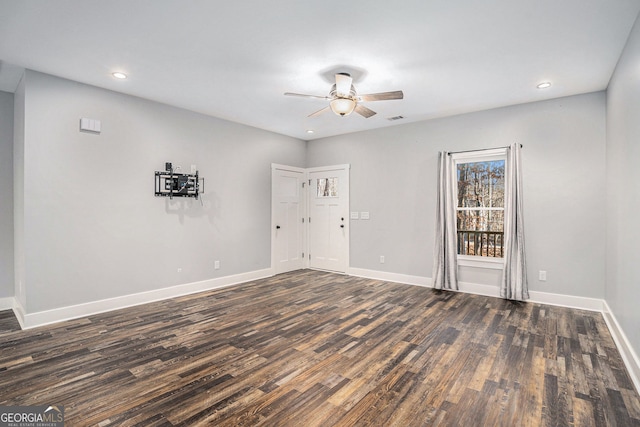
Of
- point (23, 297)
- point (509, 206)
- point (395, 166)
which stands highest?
point (395, 166)

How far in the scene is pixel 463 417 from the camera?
2.01 m

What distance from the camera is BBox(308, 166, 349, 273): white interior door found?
21.2 feet

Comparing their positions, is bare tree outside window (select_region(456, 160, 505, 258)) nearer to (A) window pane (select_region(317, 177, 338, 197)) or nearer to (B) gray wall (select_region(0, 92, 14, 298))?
(A) window pane (select_region(317, 177, 338, 197))

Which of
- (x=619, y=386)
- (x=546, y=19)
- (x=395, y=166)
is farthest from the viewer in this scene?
(x=395, y=166)

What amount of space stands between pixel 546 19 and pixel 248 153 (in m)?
4.53

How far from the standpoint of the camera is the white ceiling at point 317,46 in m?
2.45

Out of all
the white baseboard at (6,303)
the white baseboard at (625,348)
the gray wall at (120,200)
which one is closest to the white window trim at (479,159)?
the white baseboard at (625,348)

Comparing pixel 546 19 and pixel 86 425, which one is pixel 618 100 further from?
pixel 86 425

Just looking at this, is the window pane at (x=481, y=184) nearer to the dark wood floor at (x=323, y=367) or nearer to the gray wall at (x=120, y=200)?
the dark wood floor at (x=323, y=367)

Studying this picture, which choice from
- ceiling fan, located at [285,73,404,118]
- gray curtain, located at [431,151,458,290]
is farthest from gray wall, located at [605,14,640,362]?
ceiling fan, located at [285,73,404,118]

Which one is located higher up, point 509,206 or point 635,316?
point 509,206

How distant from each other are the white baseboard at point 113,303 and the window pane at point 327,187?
7.74 ft

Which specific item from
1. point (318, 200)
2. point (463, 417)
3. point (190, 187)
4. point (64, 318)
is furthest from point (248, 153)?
point (463, 417)

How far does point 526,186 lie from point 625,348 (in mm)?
2384
